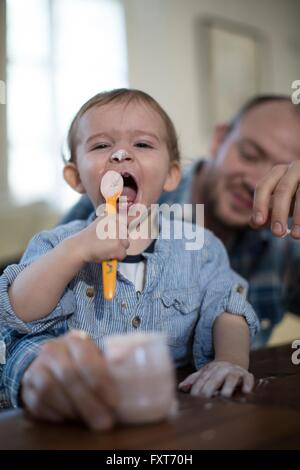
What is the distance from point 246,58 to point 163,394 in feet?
11.7

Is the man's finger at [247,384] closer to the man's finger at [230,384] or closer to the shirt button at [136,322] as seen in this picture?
the man's finger at [230,384]

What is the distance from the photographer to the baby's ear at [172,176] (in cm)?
87

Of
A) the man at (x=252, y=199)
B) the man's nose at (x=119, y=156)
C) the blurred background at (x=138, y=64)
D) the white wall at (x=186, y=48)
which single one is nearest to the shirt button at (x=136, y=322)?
the man's nose at (x=119, y=156)

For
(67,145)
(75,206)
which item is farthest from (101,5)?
(67,145)

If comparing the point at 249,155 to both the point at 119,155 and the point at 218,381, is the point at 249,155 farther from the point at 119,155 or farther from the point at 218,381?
the point at 218,381

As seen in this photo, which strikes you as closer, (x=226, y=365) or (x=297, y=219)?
(x=226, y=365)

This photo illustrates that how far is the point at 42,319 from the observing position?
0.66 meters

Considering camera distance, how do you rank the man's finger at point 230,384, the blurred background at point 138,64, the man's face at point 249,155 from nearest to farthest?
the man's finger at point 230,384 < the man's face at point 249,155 < the blurred background at point 138,64

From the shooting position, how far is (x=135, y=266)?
0.79 meters

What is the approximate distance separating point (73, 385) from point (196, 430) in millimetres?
107

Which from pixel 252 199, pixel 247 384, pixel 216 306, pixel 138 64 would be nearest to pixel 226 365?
pixel 247 384

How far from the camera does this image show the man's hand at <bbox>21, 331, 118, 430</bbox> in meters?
0.45

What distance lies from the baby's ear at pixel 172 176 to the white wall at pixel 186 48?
2084mm

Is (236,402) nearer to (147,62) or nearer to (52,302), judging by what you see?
(52,302)
